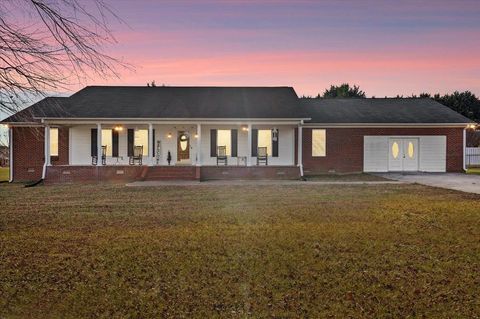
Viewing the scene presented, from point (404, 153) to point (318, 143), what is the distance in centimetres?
530

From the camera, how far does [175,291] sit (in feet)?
17.1

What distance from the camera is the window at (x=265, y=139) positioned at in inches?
965

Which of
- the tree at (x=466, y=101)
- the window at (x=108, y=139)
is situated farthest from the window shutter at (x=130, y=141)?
the tree at (x=466, y=101)

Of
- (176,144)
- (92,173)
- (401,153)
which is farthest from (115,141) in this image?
(401,153)

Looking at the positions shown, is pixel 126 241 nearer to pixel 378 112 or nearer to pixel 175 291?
pixel 175 291

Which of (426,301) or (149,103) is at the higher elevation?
(149,103)

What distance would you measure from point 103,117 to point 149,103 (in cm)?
344

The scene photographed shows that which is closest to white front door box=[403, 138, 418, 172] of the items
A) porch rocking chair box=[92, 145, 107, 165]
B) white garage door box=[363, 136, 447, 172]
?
white garage door box=[363, 136, 447, 172]

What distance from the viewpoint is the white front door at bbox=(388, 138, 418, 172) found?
84.8ft

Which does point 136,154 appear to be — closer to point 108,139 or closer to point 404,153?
point 108,139

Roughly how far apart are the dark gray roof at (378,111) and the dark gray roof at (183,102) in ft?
7.02

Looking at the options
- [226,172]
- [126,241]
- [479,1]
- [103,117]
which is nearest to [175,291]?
[126,241]

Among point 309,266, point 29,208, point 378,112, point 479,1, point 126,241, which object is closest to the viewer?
point 309,266

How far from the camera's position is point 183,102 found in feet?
82.8
